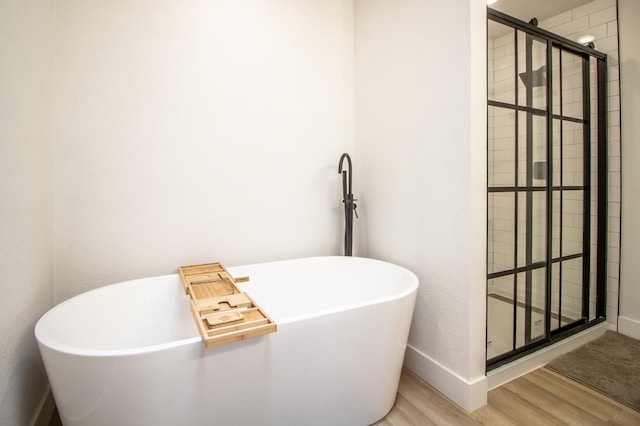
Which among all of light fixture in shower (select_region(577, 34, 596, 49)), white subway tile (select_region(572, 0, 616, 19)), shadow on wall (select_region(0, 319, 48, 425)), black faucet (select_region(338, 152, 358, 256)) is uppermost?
white subway tile (select_region(572, 0, 616, 19))

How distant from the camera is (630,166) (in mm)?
2158

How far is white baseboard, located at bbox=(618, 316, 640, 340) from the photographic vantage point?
2.13 m

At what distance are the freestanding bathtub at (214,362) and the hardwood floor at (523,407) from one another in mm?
164

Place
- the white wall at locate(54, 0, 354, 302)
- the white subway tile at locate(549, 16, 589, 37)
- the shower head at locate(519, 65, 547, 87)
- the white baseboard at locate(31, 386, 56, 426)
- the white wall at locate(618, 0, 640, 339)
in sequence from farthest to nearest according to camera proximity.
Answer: the white subway tile at locate(549, 16, 589, 37), the white wall at locate(618, 0, 640, 339), the shower head at locate(519, 65, 547, 87), the white wall at locate(54, 0, 354, 302), the white baseboard at locate(31, 386, 56, 426)

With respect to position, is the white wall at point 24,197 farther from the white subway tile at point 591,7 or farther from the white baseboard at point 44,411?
the white subway tile at point 591,7

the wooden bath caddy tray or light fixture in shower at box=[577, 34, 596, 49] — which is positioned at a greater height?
light fixture in shower at box=[577, 34, 596, 49]

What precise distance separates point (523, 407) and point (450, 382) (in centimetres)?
35

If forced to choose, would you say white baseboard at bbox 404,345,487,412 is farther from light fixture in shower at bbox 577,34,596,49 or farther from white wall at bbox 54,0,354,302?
light fixture in shower at bbox 577,34,596,49

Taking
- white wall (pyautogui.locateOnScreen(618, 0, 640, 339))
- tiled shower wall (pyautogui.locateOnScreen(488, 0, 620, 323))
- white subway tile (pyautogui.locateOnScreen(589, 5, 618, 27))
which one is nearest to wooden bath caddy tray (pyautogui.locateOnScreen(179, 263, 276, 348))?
tiled shower wall (pyautogui.locateOnScreen(488, 0, 620, 323))

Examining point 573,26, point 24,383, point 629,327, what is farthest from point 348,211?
point 573,26

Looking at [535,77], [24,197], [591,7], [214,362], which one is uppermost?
[591,7]

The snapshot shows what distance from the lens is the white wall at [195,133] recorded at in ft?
5.41

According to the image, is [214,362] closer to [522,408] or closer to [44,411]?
[44,411]

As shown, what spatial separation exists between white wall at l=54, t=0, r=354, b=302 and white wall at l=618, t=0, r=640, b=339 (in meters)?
1.94
